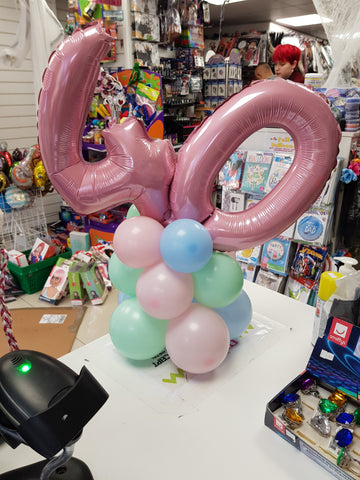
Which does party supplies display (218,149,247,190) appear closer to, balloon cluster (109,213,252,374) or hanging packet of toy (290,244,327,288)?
hanging packet of toy (290,244,327,288)

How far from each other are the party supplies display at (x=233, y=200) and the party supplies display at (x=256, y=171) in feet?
0.30

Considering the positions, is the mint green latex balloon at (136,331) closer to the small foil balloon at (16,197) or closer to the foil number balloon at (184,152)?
the foil number balloon at (184,152)

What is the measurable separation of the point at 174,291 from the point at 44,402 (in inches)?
17.4

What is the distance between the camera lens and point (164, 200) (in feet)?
3.42

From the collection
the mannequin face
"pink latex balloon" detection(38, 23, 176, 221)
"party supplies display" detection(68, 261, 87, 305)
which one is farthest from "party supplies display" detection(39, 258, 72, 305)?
the mannequin face

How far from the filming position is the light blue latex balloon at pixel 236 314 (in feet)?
3.60

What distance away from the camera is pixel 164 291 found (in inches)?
35.9

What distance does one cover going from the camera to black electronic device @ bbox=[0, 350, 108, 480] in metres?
0.50

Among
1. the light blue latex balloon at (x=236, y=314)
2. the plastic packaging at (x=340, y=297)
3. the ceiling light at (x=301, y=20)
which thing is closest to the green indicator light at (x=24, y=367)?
the light blue latex balloon at (x=236, y=314)

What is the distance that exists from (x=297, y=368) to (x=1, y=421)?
0.81 m

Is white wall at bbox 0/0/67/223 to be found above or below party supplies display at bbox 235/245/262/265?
above

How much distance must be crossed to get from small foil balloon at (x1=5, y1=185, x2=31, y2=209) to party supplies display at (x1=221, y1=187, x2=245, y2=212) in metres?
1.44

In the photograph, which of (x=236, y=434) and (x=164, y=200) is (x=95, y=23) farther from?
(x=236, y=434)

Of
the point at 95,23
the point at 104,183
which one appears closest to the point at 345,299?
the point at 104,183
